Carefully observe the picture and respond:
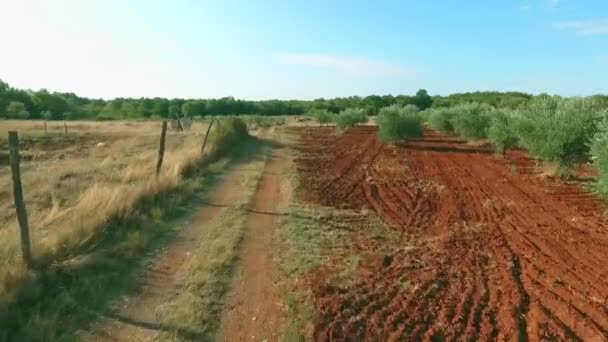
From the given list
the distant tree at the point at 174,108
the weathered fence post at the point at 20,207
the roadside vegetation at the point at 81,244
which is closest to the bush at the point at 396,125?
the roadside vegetation at the point at 81,244

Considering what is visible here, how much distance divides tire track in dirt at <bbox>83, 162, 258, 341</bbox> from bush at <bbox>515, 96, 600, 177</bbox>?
40.2 feet

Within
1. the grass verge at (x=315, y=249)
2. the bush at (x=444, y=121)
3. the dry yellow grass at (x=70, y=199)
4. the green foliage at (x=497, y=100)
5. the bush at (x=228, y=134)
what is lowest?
the grass verge at (x=315, y=249)

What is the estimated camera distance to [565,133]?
51.5 ft

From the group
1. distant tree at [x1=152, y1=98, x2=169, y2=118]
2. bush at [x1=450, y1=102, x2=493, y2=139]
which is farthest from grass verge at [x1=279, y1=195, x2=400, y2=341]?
distant tree at [x1=152, y1=98, x2=169, y2=118]

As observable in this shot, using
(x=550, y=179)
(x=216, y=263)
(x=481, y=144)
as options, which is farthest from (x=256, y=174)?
(x=481, y=144)

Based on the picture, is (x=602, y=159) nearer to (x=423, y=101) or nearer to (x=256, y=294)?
(x=256, y=294)

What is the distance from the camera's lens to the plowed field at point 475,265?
5547 millimetres

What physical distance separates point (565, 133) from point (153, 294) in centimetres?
1482

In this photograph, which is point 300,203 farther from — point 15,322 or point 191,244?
point 15,322

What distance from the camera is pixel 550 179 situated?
16.6m

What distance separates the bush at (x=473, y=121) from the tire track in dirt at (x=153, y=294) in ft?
80.9

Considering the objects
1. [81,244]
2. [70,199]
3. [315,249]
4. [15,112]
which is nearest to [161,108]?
[15,112]

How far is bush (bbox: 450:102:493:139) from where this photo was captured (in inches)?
1208

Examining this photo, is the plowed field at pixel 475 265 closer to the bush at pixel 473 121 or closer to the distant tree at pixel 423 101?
the bush at pixel 473 121
